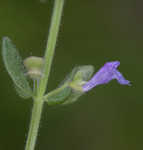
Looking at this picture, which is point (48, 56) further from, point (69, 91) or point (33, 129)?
point (33, 129)

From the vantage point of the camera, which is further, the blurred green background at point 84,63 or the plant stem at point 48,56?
the blurred green background at point 84,63

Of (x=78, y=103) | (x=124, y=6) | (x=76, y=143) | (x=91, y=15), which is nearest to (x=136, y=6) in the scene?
(x=124, y=6)

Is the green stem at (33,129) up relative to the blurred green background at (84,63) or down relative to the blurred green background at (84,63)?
down

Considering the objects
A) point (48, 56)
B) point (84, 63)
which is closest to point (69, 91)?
point (48, 56)

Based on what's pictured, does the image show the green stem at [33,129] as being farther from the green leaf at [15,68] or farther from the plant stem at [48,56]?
the green leaf at [15,68]

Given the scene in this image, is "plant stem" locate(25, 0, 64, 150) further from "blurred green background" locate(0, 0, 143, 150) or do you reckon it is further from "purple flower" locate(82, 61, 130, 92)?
"blurred green background" locate(0, 0, 143, 150)

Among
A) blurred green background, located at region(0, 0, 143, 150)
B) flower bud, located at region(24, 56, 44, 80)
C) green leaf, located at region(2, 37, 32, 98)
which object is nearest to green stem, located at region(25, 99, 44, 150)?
green leaf, located at region(2, 37, 32, 98)

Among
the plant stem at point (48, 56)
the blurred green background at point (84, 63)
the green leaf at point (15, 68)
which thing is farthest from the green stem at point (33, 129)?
the blurred green background at point (84, 63)

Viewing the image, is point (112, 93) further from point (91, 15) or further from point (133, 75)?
point (91, 15)
